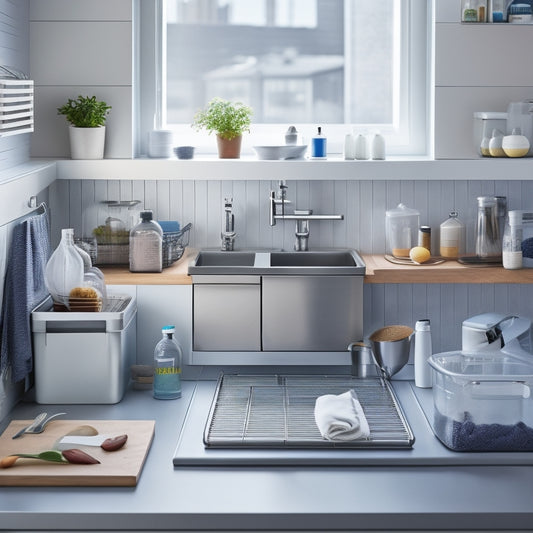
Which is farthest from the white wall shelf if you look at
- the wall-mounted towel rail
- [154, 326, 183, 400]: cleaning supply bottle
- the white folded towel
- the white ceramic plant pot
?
the white folded towel

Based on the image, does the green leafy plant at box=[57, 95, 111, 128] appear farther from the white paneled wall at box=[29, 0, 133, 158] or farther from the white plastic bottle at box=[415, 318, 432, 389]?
the white plastic bottle at box=[415, 318, 432, 389]

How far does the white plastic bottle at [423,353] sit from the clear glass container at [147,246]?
35.5 inches

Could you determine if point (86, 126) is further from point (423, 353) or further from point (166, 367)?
point (423, 353)

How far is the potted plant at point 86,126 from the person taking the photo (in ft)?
11.0

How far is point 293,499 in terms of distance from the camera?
2189 mm

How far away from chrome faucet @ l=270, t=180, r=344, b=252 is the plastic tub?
1049 mm

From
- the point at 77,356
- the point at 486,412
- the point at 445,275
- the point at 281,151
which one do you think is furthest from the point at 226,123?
the point at 486,412

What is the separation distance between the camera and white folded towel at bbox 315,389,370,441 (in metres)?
2.48

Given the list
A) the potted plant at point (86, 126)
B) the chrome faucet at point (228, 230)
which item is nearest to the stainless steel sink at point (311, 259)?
the chrome faucet at point (228, 230)

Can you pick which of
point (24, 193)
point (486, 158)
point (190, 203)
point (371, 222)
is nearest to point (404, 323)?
point (371, 222)

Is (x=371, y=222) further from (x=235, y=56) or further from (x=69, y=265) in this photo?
(x=69, y=265)

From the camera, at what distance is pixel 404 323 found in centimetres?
347

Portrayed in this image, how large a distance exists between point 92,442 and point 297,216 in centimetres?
129

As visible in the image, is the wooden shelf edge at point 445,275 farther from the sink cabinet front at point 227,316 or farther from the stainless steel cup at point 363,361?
the sink cabinet front at point 227,316
